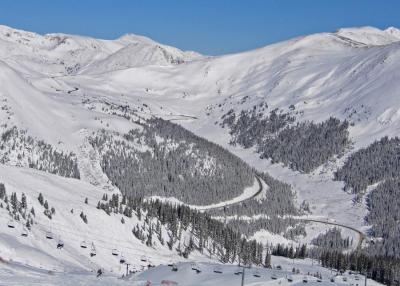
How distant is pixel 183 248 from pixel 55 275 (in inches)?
4106

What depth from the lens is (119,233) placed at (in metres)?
182

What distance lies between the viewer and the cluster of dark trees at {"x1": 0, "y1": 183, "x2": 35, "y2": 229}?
521 feet

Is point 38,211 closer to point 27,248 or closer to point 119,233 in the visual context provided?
point 119,233

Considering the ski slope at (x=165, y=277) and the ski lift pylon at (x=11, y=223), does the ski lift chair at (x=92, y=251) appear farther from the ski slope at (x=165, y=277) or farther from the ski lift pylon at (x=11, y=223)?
the ski slope at (x=165, y=277)

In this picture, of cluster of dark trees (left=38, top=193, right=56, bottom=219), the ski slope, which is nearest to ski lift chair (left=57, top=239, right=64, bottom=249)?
cluster of dark trees (left=38, top=193, right=56, bottom=219)

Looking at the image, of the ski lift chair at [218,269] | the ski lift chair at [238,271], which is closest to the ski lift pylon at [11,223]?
the ski lift chair at [218,269]

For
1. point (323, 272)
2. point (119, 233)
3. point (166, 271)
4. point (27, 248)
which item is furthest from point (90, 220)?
point (166, 271)

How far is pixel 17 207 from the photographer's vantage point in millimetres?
165750

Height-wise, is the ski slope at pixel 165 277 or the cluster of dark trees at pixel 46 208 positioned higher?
the cluster of dark trees at pixel 46 208

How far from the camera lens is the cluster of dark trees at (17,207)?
158750 mm

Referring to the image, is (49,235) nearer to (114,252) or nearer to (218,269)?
(114,252)

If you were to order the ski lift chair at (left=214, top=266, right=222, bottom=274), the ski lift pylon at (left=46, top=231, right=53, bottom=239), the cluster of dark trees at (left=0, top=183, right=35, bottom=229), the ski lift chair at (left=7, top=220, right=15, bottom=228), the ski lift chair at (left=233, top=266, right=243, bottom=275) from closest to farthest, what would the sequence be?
the ski lift chair at (left=233, top=266, right=243, bottom=275) < the ski lift chair at (left=214, top=266, right=222, bottom=274) < the ski lift chair at (left=7, top=220, right=15, bottom=228) < the ski lift pylon at (left=46, top=231, right=53, bottom=239) < the cluster of dark trees at (left=0, top=183, right=35, bottom=229)

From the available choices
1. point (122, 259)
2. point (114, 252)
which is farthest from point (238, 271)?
point (114, 252)

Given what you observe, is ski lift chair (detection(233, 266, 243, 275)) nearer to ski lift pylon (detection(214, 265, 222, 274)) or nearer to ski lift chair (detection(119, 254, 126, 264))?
ski lift pylon (detection(214, 265, 222, 274))
